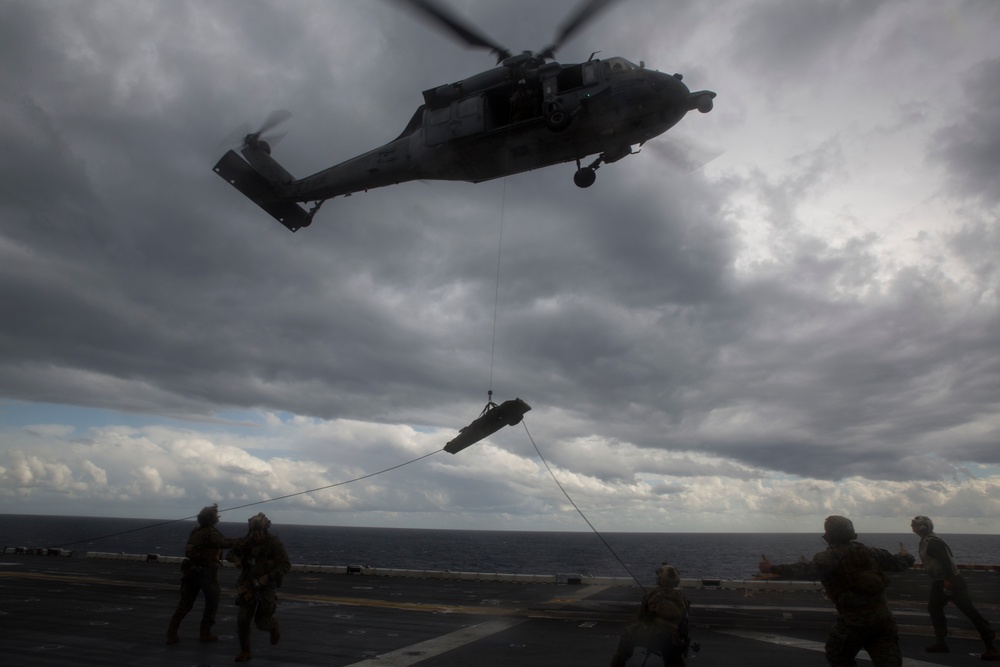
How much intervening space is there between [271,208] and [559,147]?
36.1 ft

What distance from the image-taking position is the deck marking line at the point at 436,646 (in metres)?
8.78

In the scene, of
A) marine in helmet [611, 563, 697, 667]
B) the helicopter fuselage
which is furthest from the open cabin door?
marine in helmet [611, 563, 697, 667]

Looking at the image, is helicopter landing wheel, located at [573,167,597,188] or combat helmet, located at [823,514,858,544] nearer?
combat helmet, located at [823,514,858,544]

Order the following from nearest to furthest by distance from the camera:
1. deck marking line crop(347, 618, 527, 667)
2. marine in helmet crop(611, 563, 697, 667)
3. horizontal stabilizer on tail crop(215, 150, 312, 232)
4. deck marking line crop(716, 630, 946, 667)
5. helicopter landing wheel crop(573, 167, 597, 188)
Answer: marine in helmet crop(611, 563, 697, 667) → deck marking line crop(347, 618, 527, 667) → deck marking line crop(716, 630, 946, 667) → helicopter landing wheel crop(573, 167, 597, 188) → horizontal stabilizer on tail crop(215, 150, 312, 232)

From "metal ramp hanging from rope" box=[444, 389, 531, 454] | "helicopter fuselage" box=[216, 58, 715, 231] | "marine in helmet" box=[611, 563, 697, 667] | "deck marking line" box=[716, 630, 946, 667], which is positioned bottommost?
"deck marking line" box=[716, 630, 946, 667]

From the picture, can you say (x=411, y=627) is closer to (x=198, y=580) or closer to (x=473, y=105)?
(x=198, y=580)

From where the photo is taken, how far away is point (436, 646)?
32.5 feet

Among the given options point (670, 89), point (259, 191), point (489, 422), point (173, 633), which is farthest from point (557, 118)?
point (173, 633)

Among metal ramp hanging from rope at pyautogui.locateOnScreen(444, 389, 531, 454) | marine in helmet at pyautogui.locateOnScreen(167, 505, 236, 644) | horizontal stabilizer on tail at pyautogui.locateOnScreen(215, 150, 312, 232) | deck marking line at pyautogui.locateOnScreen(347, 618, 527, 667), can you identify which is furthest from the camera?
horizontal stabilizer on tail at pyautogui.locateOnScreen(215, 150, 312, 232)

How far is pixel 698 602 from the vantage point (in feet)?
51.9

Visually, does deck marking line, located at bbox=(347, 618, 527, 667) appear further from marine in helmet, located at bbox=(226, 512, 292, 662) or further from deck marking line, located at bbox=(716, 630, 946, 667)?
deck marking line, located at bbox=(716, 630, 946, 667)

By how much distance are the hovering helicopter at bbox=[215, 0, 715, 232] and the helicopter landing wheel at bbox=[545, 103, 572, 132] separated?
2cm

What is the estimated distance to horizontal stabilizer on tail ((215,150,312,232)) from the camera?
20812 millimetres

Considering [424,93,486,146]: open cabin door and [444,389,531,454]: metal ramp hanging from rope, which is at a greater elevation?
[424,93,486,146]: open cabin door
